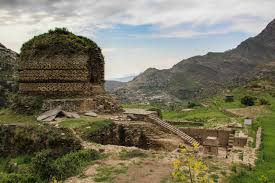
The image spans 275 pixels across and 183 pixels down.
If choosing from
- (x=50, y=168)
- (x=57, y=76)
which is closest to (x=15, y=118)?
(x=57, y=76)

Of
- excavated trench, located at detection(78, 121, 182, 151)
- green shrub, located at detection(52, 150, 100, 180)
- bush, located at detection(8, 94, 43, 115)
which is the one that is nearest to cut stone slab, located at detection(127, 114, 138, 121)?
excavated trench, located at detection(78, 121, 182, 151)

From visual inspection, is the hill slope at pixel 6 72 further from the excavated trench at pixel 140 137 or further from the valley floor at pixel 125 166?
the valley floor at pixel 125 166

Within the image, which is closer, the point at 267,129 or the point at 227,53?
the point at 267,129

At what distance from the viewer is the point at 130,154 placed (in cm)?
1193

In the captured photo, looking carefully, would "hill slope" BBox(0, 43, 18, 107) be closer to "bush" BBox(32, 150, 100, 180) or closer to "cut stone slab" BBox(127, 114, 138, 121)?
"cut stone slab" BBox(127, 114, 138, 121)

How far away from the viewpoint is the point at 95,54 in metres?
20.3

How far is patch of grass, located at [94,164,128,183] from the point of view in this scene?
933cm

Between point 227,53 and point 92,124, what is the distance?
521 ft

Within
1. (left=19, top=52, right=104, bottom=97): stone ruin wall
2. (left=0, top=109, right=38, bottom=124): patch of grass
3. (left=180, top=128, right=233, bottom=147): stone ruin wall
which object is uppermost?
(left=19, top=52, right=104, bottom=97): stone ruin wall

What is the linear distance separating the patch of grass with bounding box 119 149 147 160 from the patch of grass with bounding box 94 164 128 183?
3.37 ft

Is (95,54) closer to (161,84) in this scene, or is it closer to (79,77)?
(79,77)

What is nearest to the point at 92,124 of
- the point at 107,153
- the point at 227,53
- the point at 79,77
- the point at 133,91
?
the point at 107,153

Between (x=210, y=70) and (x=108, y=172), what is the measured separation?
136 meters

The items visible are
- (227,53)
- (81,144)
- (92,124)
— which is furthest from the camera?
(227,53)
